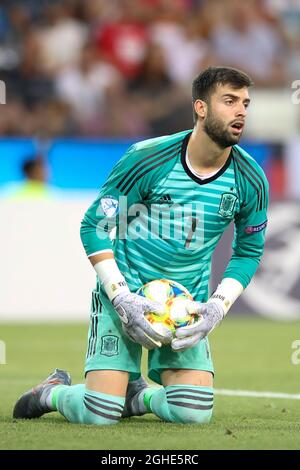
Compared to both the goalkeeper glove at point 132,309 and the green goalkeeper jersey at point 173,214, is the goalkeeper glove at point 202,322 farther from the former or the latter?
the green goalkeeper jersey at point 173,214

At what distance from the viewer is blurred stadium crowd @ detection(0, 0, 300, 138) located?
55.0 ft

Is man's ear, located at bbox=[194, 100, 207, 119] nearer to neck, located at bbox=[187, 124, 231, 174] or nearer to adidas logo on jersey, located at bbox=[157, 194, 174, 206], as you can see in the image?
neck, located at bbox=[187, 124, 231, 174]

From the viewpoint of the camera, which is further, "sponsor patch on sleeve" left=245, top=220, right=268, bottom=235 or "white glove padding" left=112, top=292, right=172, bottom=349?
"sponsor patch on sleeve" left=245, top=220, right=268, bottom=235

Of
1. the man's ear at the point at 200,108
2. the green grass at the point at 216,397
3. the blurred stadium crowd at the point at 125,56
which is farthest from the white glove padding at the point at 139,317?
the blurred stadium crowd at the point at 125,56

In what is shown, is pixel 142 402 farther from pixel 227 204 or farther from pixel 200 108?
pixel 200 108

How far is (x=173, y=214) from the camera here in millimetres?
6930

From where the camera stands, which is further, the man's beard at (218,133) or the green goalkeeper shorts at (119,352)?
the green goalkeeper shorts at (119,352)

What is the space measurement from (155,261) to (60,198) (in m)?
7.30

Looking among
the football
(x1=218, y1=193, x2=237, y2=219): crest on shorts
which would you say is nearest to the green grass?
the football

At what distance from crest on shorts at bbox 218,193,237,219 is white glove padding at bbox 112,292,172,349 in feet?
2.30

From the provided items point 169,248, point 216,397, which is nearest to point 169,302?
point 169,248

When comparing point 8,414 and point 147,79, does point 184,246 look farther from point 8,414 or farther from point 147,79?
point 147,79

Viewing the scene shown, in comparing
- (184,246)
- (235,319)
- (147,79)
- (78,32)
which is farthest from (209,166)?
(78,32)

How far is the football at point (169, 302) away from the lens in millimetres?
6559
